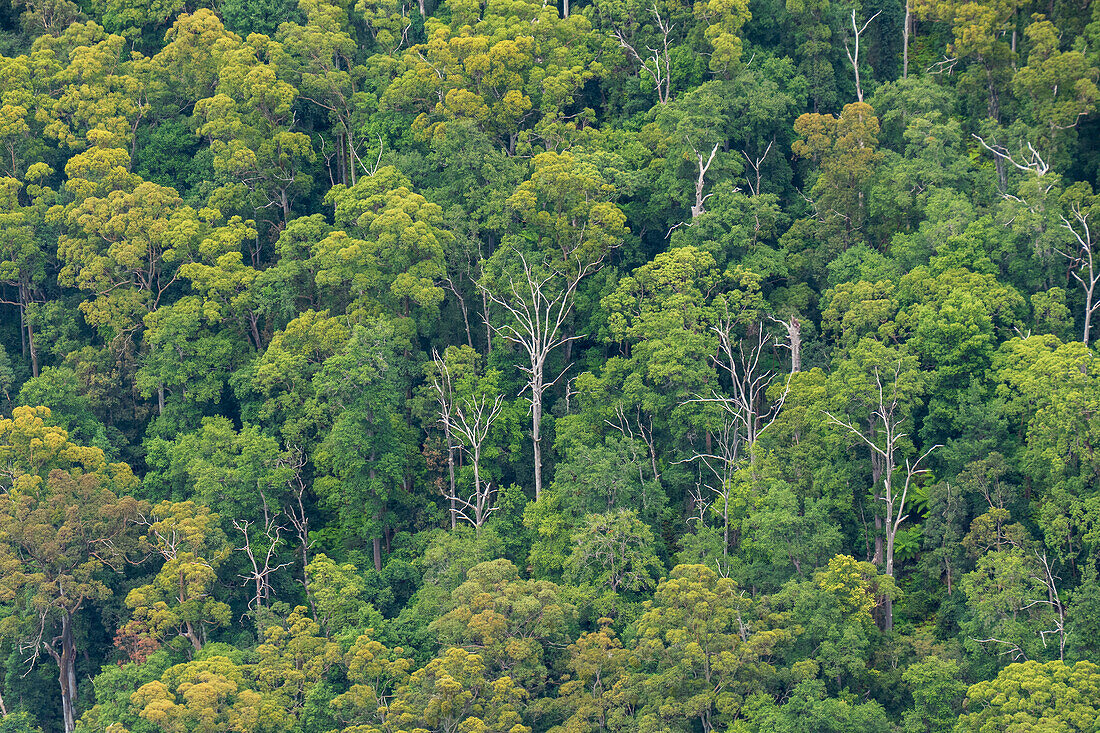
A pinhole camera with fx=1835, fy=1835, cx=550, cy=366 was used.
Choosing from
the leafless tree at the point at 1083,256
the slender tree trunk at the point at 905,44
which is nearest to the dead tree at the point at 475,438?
the leafless tree at the point at 1083,256

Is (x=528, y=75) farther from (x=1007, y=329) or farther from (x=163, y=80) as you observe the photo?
(x=1007, y=329)

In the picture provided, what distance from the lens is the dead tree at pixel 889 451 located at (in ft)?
154

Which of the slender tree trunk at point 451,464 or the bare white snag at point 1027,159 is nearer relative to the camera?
the bare white snag at point 1027,159

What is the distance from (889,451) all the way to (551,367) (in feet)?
37.8

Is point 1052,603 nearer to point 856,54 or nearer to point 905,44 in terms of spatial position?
point 856,54

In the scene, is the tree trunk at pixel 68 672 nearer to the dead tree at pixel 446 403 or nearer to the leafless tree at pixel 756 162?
the dead tree at pixel 446 403

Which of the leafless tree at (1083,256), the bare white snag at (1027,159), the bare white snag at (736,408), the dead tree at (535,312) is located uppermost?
the bare white snag at (1027,159)

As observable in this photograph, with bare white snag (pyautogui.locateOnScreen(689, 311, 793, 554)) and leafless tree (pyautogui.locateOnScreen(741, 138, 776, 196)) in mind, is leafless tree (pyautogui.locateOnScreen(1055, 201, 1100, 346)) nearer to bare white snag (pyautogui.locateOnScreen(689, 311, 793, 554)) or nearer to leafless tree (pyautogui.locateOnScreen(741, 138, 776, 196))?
bare white snag (pyautogui.locateOnScreen(689, 311, 793, 554))

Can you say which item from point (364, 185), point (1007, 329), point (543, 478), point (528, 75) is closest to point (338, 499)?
point (543, 478)

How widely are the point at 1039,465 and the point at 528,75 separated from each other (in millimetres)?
21132

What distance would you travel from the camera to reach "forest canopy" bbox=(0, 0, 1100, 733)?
4481 centimetres

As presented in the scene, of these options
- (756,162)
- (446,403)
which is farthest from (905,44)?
(446,403)

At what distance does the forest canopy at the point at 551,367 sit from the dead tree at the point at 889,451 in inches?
5.4

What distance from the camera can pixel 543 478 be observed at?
5319cm
